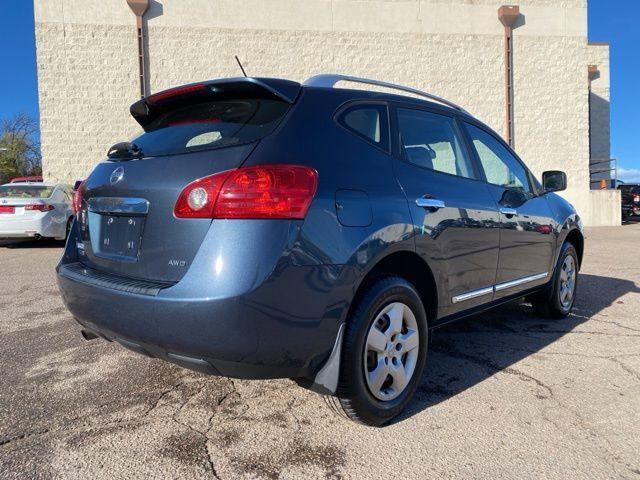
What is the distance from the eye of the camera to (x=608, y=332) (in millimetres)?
4309

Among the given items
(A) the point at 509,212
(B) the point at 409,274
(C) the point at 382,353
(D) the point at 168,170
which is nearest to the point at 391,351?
(C) the point at 382,353

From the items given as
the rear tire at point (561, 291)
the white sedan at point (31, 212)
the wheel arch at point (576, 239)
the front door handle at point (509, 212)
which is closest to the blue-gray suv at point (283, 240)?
the front door handle at point (509, 212)

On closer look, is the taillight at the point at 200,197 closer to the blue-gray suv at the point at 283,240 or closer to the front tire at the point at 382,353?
the blue-gray suv at the point at 283,240

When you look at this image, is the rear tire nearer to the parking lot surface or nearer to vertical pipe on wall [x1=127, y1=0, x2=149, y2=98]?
the parking lot surface

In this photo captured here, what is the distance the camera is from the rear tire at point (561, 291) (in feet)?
15.0

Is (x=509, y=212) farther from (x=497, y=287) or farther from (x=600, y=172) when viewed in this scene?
(x=600, y=172)

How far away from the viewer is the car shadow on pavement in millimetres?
3102

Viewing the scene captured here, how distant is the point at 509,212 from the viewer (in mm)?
3662

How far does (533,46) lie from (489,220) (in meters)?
18.3

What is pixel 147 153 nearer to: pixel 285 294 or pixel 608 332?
pixel 285 294

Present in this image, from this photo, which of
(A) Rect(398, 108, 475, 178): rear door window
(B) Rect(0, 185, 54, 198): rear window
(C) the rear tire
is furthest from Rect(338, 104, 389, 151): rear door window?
(B) Rect(0, 185, 54, 198): rear window

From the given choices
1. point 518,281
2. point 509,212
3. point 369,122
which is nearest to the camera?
point 369,122

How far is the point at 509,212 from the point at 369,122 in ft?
5.01

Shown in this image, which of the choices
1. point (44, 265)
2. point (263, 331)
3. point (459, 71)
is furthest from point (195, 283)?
point (459, 71)
